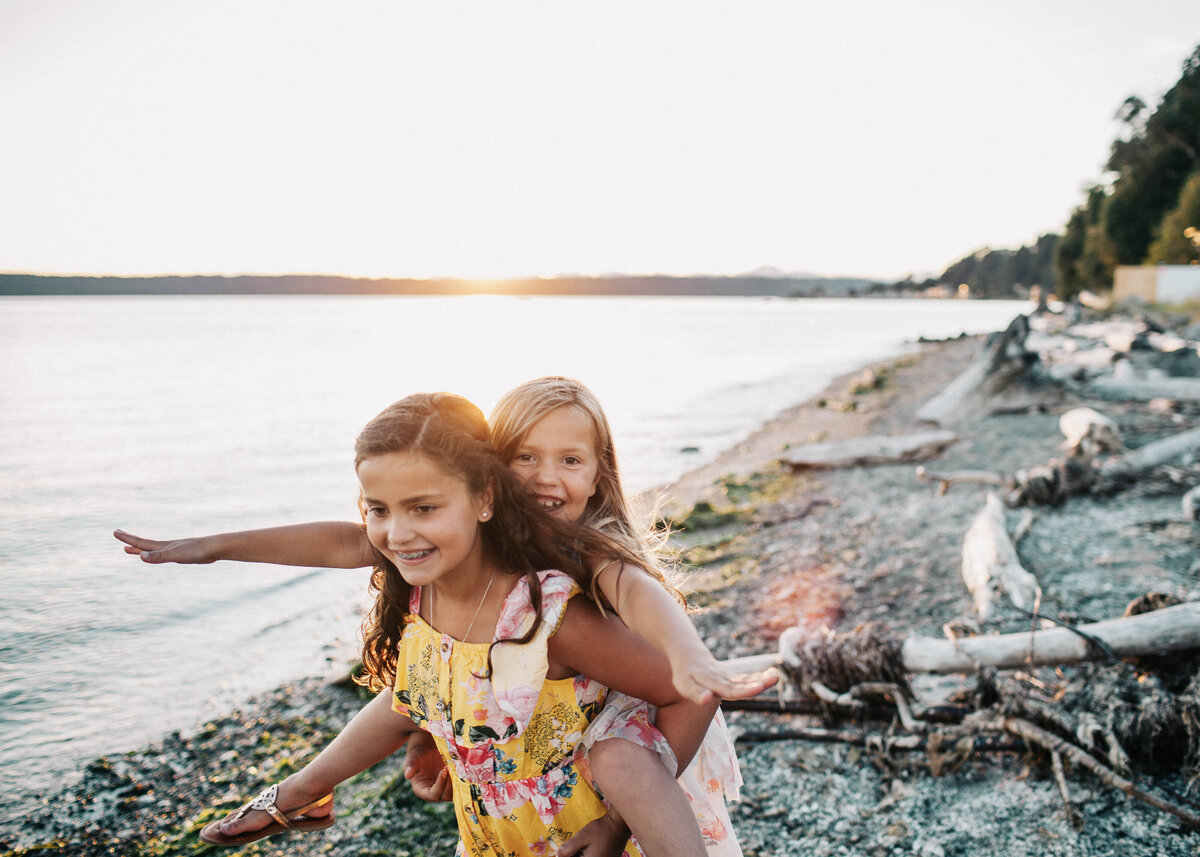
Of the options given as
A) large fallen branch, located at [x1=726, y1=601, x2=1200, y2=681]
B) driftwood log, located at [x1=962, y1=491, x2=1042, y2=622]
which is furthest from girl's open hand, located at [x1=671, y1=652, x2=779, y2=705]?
driftwood log, located at [x1=962, y1=491, x2=1042, y2=622]

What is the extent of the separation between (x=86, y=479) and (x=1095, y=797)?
56.4 feet

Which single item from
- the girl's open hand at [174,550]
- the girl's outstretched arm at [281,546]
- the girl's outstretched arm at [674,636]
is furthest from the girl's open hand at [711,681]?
the girl's open hand at [174,550]

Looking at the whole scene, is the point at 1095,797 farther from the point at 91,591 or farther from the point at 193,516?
the point at 193,516

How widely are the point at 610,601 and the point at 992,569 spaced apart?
4.65 metres

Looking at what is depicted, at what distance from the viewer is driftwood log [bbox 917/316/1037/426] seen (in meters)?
14.3

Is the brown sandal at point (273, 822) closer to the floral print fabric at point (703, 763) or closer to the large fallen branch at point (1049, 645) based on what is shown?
the floral print fabric at point (703, 763)

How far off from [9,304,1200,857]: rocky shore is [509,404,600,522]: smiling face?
2.02 metres

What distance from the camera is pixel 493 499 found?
2.23 meters

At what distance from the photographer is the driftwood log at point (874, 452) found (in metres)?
11.7

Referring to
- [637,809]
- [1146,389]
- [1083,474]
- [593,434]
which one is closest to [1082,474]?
[1083,474]

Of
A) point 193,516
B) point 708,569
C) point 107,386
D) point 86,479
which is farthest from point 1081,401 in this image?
point 107,386

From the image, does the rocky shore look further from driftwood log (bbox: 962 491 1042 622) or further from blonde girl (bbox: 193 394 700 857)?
blonde girl (bbox: 193 394 700 857)

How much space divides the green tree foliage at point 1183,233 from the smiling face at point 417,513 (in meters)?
43.4

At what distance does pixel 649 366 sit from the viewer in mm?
39062
